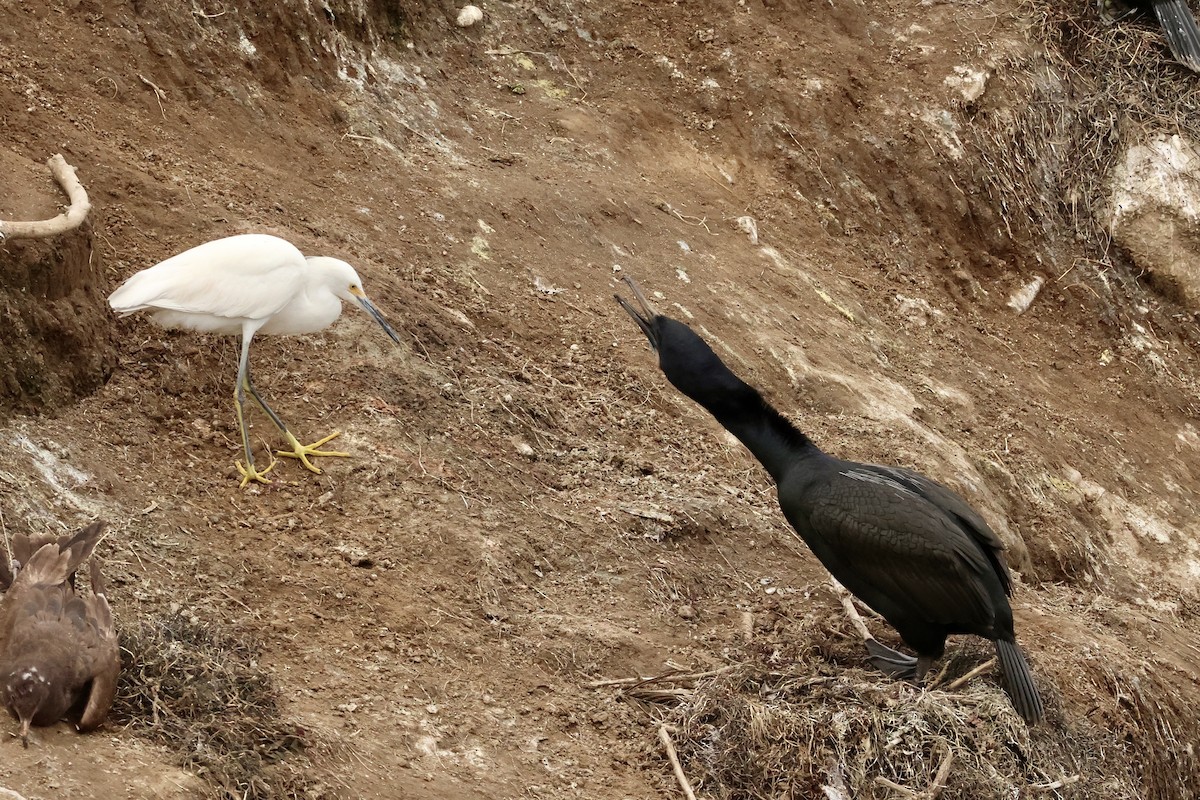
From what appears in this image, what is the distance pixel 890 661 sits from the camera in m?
6.00

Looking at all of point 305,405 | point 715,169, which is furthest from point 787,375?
point 305,405

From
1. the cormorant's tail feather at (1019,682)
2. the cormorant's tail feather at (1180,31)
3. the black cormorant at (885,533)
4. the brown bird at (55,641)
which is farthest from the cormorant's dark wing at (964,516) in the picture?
the cormorant's tail feather at (1180,31)

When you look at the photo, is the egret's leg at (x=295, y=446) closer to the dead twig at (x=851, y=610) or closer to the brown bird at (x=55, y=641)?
the brown bird at (x=55, y=641)

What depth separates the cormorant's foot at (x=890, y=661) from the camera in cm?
593

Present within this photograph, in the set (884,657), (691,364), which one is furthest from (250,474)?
(884,657)

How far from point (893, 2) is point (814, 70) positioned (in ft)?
4.73

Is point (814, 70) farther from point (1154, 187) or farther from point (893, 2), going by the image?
point (1154, 187)

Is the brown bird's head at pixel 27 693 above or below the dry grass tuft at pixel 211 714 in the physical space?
above

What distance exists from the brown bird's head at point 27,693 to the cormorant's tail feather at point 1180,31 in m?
11.9

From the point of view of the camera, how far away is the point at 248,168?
8.23 m

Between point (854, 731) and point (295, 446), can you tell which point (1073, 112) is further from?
point (295, 446)

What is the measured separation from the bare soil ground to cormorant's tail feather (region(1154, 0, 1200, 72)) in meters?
1.59

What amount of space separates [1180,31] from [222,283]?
10.2 metres

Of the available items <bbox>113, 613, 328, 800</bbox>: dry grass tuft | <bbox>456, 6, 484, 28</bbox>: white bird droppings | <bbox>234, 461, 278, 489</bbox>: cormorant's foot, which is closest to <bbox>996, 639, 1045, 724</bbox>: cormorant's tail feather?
<bbox>113, 613, 328, 800</bbox>: dry grass tuft
